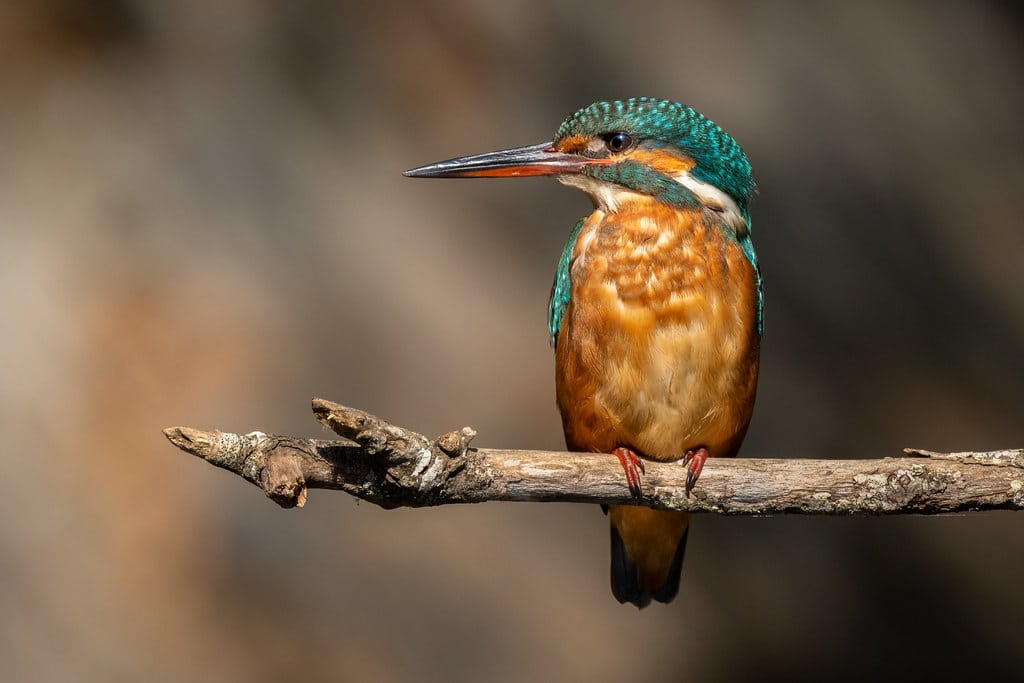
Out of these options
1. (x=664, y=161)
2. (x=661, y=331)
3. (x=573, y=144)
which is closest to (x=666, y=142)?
(x=664, y=161)

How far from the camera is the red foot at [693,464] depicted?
7.58 ft

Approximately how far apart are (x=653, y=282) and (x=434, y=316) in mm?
1769

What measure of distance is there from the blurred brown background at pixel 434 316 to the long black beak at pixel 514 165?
4.89 feet

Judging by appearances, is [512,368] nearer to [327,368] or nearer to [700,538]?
[327,368]

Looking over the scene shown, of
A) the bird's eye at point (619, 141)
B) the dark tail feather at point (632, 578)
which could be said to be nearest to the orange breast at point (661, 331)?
the bird's eye at point (619, 141)

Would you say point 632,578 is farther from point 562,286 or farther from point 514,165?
point 514,165

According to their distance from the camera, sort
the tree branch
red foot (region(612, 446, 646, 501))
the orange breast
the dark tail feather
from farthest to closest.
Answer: the dark tail feather < the orange breast < red foot (region(612, 446, 646, 501)) < the tree branch

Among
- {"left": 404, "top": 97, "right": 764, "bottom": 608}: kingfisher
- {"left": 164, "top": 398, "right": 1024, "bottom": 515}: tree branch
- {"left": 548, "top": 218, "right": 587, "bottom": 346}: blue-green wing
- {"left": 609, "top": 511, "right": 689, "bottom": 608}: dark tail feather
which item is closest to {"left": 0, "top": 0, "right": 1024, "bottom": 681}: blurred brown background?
{"left": 609, "top": 511, "right": 689, "bottom": 608}: dark tail feather

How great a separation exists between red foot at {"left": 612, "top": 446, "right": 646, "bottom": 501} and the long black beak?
2.16 ft

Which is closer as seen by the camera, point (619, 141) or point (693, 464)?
point (693, 464)

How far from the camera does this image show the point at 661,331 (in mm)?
2439

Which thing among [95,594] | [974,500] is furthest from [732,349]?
[95,594]

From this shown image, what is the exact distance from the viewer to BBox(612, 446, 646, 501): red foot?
7.45 ft

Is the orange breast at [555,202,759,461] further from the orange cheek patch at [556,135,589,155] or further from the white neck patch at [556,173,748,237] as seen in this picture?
the orange cheek patch at [556,135,589,155]
